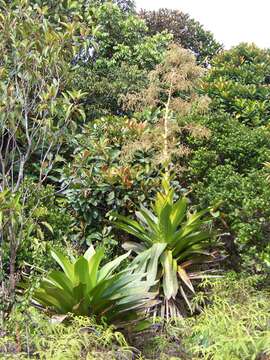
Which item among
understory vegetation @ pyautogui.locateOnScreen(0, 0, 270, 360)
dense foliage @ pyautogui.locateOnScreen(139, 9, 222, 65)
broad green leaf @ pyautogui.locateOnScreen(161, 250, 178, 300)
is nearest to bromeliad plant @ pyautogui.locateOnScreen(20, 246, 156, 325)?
understory vegetation @ pyautogui.locateOnScreen(0, 0, 270, 360)

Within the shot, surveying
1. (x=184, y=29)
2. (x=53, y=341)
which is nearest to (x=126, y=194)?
(x=53, y=341)

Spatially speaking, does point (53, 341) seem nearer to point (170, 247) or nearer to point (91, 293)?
point (91, 293)

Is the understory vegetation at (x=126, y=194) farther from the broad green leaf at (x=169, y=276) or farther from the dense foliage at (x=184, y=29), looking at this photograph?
the dense foliage at (x=184, y=29)

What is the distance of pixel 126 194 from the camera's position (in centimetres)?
635

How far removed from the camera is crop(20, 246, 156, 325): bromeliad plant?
387cm

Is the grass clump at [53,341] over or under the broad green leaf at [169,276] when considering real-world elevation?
under

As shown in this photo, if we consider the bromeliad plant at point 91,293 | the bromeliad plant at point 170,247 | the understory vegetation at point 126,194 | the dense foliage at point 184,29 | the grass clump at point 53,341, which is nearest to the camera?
the grass clump at point 53,341

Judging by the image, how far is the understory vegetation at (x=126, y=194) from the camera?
Result: 11.1ft

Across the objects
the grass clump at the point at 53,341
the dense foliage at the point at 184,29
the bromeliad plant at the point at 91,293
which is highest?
the dense foliage at the point at 184,29

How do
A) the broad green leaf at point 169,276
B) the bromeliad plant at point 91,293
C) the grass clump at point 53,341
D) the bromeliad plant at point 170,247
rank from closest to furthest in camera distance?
the grass clump at point 53,341
the bromeliad plant at point 91,293
the broad green leaf at point 169,276
the bromeliad plant at point 170,247

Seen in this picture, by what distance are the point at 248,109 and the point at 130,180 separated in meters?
2.71

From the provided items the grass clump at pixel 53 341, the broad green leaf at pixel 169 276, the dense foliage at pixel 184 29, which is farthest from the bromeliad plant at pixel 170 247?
the dense foliage at pixel 184 29

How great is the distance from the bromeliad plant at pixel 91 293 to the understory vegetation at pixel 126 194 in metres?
0.01

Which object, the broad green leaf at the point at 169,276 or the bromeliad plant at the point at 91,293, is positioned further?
the broad green leaf at the point at 169,276
